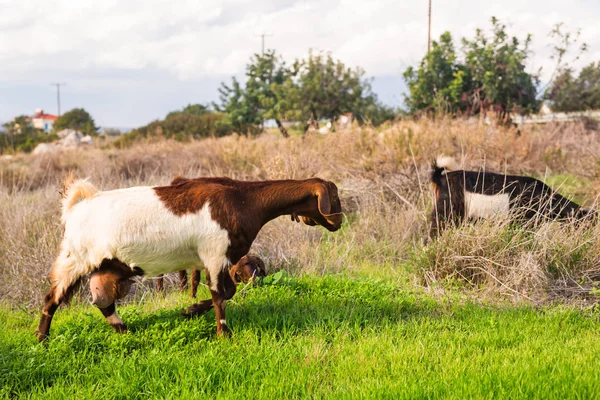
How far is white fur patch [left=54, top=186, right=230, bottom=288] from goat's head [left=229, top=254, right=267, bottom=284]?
166 cm

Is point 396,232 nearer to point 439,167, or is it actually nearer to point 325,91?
point 439,167

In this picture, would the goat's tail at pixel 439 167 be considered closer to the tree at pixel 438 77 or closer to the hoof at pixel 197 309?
the hoof at pixel 197 309

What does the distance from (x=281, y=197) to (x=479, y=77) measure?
2032cm

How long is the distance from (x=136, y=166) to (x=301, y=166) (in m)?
7.69

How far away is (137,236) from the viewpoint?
429cm

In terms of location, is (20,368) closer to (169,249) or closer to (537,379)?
(169,249)

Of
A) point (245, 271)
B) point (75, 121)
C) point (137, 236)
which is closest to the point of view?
point (137, 236)

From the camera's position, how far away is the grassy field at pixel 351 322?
3.90 meters

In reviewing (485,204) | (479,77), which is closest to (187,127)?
(479,77)

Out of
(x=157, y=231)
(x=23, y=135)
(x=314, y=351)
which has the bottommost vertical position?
(x=314, y=351)

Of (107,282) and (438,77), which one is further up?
(438,77)

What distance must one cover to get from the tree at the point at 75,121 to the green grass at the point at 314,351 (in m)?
40.4

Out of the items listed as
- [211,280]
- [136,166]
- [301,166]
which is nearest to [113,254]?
[211,280]

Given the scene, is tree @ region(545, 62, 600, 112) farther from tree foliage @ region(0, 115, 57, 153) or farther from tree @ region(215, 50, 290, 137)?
tree foliage @ region(0, 115, 57, 153)
